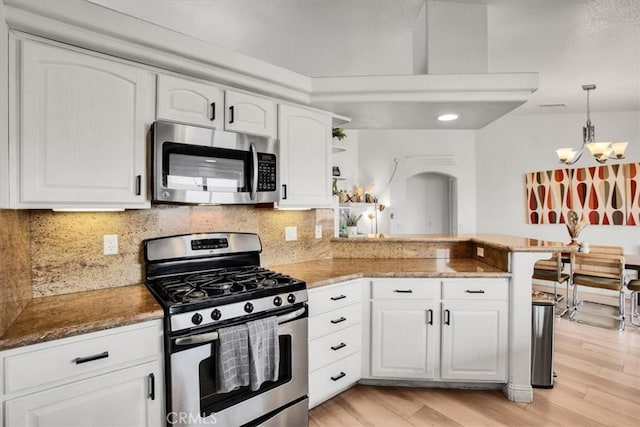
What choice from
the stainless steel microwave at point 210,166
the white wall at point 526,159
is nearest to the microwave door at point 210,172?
the stainless steel microwave at point 210,166

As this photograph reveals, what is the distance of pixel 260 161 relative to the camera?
91.4 inches

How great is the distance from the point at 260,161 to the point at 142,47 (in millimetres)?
895

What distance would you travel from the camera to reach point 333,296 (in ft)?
7.57

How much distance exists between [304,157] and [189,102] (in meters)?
0.88

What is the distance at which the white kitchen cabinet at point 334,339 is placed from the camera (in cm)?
222

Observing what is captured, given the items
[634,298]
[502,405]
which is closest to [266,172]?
[502,405]

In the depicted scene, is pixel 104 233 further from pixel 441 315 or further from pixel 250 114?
Result: pixel 441 315

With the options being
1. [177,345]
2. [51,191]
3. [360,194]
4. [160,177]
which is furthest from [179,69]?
[360,194]

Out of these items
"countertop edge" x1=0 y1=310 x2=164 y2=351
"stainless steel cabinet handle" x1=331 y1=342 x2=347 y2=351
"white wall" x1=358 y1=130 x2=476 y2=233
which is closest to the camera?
"countertop edge" x1=0 y1=310 x2=164 y2=351

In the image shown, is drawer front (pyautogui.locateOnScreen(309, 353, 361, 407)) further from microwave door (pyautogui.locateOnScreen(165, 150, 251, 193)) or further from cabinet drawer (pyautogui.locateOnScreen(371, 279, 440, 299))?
microwave door (pyautogui.locateOnScreen(165, 150, 251, 193))

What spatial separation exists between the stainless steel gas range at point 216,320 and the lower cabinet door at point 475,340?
3.53 ft

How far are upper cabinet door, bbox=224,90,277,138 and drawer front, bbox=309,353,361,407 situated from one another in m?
1.62

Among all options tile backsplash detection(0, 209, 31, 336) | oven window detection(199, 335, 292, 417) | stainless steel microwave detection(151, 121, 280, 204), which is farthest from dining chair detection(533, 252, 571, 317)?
tile backsplash detection(0, 209, 31, 336)

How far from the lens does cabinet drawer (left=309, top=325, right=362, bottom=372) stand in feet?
7.30
